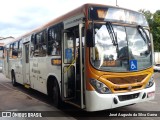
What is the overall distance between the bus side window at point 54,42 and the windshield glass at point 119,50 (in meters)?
1.84

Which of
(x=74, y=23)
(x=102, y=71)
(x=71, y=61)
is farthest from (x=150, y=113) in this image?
(x=74, y=23)

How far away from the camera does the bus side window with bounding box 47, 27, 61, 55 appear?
7638mm

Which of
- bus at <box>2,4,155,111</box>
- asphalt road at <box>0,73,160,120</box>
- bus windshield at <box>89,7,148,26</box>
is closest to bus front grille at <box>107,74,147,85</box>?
bus at <box>2,4,155,111</box>

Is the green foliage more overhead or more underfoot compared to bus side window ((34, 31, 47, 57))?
more overhead

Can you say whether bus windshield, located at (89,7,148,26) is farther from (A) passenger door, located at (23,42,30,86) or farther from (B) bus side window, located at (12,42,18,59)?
(B) bus side window, located at (12,42,18,59)

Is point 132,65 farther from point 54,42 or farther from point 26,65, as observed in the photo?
point 26,65

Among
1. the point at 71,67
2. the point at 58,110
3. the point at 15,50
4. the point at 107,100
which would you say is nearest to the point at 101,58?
the point at 107,100

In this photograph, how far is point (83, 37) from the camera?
6.17 meters

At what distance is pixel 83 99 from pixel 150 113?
7.57 feet

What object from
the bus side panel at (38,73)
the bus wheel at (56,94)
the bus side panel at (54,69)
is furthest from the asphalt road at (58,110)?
the bus side panel at (54,69)

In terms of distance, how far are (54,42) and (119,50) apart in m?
2.51

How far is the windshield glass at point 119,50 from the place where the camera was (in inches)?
239

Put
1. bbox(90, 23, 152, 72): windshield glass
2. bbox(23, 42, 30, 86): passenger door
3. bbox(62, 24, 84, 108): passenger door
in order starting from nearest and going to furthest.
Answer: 1. bbox(90, 23, 152, 72): windshield glass
2. bbox(62, 24, 84, 108): passenger door
3. bbox(23, 42, 30, 86): passenger door

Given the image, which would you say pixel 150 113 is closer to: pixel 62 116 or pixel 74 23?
pixel 62 116
